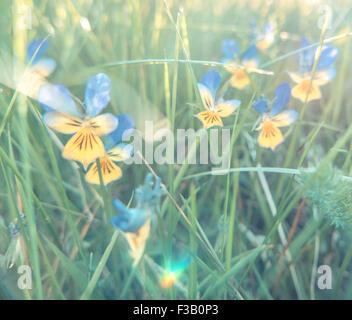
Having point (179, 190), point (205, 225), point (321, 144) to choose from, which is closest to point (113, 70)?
point (179, 190)

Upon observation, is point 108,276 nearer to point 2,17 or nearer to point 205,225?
point 205,225

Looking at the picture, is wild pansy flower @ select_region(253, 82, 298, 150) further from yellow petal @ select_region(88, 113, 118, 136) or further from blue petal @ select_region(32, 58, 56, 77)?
blue petal @ select_region(32, 58, 56, 77)

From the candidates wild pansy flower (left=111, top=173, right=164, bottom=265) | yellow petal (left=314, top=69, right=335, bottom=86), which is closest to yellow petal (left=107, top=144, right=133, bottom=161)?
wild pansy flower (left=111, top=173, right=164, bottom=265)

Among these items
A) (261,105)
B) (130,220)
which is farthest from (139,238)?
(261,105)

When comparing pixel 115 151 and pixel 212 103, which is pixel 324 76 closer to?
pixel 212 103

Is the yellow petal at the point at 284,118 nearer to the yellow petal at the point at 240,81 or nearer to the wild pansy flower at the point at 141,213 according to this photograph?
the yellow petal at the point at 240,81
